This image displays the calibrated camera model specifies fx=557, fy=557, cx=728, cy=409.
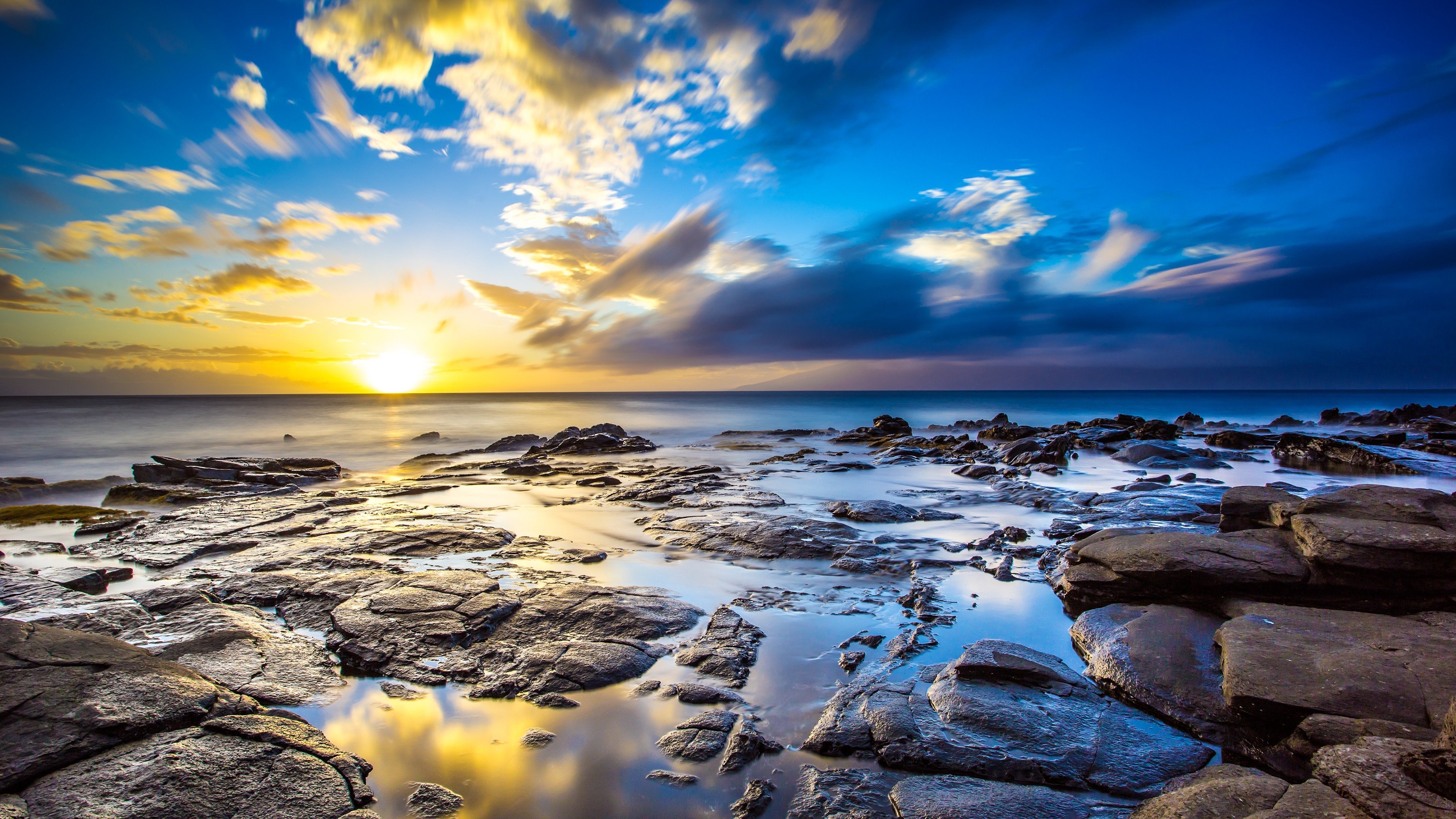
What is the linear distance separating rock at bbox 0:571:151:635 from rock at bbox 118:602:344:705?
26 cm

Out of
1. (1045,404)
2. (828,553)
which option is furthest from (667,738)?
(1045,404)

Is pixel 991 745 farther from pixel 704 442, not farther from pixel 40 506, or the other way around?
pixel 704 442

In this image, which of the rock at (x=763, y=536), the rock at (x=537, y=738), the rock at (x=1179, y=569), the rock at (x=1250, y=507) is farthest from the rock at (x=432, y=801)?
the rock at (x=1250, y=507)

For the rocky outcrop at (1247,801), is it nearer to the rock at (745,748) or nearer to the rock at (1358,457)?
the rock at (745,748)

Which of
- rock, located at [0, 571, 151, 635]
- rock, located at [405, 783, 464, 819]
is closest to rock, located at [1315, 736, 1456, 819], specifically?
rock, located at [405, 783, 464, 819]

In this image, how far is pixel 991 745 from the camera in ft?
12.0

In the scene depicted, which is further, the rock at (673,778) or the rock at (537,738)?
the rock at (537,738)

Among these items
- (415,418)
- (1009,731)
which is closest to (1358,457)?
(1009,731)

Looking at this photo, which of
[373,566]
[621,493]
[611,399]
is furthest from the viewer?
[611,399]

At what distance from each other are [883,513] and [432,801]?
9249mm

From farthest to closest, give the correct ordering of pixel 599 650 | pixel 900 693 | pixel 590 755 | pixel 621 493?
pixel 621 493, pixel 599 650, pixel 900 693, pixel 590 755

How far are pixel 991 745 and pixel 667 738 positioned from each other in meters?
2.18

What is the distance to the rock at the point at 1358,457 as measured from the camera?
1625 cm

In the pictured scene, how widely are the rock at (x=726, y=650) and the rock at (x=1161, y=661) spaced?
2946 millimetres
